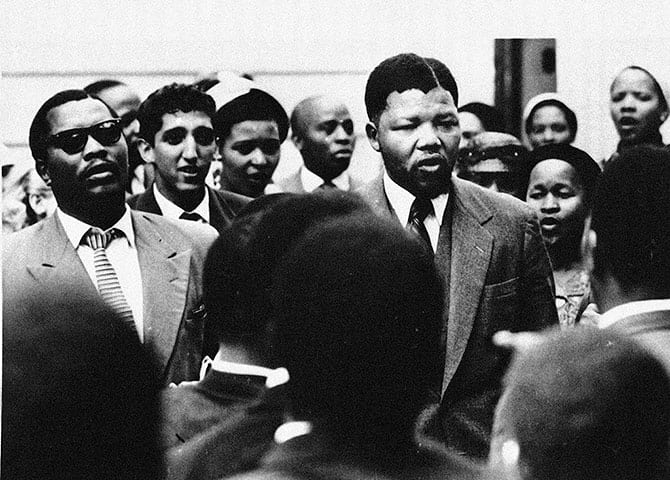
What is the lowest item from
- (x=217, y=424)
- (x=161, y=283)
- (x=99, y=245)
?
(x=217, y=424)

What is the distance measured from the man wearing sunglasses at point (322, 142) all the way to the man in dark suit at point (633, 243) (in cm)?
68

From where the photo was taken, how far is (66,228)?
9.50 feet

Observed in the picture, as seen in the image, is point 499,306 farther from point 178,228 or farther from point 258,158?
point 178,228

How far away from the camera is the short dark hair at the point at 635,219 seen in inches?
112

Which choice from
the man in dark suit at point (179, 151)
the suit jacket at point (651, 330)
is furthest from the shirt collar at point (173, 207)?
the suit jacket at point (651, 330)

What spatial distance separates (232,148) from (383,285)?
103 cm

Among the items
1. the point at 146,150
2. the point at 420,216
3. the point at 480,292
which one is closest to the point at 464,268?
the point at 480,292

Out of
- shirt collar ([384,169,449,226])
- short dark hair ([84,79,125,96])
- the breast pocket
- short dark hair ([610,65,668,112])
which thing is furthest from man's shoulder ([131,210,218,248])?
short dark hair ([610,65,668,112])

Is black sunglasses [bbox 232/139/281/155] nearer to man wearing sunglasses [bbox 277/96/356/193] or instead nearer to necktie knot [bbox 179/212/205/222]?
man wearing sunglasses [bbox 277/96/356/193]

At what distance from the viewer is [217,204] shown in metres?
2.90

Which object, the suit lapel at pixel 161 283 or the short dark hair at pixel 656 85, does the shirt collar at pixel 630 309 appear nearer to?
the short dark hair at pixel 656 85

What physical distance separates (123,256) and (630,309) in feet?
4.30

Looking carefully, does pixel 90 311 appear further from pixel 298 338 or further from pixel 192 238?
pixel 298 338

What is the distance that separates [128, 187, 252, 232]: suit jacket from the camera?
2.87 m
